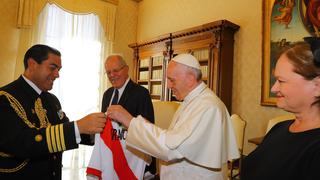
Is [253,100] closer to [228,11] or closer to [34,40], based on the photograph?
[228,11]

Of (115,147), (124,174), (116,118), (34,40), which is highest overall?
(34,40)

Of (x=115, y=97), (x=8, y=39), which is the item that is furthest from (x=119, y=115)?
(x=8, y=39)

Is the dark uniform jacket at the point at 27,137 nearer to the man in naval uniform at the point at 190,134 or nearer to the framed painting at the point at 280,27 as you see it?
the man in naval uniform at the point at 190,134

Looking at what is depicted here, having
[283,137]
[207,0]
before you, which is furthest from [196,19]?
[283,137]

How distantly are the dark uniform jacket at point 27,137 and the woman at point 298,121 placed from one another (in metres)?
0.98

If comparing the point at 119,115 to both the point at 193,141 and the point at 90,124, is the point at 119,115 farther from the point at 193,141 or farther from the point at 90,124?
the point at 193,141

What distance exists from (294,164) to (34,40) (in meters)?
4.88

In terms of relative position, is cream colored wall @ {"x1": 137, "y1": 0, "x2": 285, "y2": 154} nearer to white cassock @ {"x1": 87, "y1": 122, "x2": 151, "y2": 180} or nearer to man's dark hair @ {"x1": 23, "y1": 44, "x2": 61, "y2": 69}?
white cassock @ {"x1": 87, "y1": 122, "x2": 151, "y2": 180}

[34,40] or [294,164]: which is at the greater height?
[34,40]

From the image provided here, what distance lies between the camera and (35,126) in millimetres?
1453

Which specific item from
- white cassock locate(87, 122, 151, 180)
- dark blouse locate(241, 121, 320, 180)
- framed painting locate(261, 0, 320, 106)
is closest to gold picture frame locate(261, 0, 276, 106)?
framed painting locate(261, 0, 320, 106)

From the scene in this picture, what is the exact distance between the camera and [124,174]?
75.5 inches

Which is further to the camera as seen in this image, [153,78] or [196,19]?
[153,78]

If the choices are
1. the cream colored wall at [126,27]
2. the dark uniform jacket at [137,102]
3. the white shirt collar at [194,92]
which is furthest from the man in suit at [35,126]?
the cream colored wall at [126,27]
